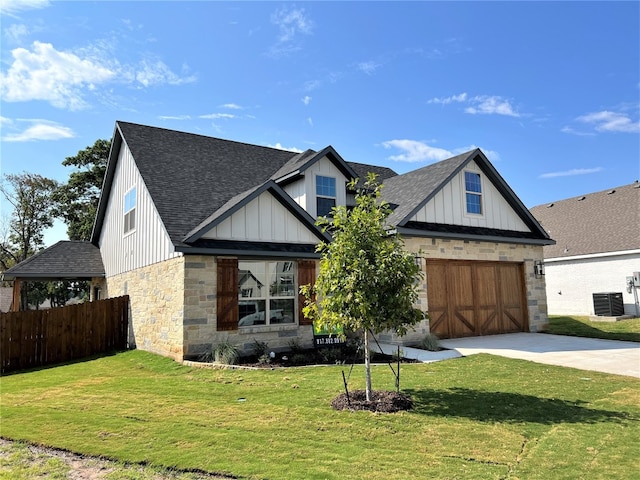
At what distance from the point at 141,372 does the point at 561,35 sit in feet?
49.1

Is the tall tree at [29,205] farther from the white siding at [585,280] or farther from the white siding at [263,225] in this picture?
the white siding at [585,280]

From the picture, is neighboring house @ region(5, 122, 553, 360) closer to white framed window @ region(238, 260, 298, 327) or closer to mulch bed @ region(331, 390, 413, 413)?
white framed window @ region(238, 260, 298, 327)

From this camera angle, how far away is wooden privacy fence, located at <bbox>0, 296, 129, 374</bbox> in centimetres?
1161

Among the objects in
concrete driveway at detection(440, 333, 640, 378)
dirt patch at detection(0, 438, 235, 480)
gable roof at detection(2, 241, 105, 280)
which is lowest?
dirt patch at detection(0, 438, 235, 480)

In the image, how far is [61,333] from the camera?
41.3 ft

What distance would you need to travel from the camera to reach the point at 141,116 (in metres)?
18.3

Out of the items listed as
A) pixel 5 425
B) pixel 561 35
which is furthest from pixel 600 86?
pixel 5 425

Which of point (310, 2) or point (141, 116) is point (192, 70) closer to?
point (310, 2)

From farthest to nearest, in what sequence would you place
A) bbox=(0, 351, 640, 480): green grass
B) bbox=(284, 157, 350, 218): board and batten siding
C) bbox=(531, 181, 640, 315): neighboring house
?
bbox=(531, 181, 640, 315): neighboring house, bbox=(284, 157, 350, 218): board and batten siding, bbox=(0, 351, 640, 480): green grass

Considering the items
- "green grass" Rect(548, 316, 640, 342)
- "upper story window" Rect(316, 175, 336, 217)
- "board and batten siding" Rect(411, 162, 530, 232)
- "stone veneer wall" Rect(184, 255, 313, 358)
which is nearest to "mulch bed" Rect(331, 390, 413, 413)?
"stone veneer wall" Rect(184, 255, 313, 358)

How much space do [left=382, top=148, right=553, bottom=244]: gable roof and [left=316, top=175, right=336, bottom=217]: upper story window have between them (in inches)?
85.1

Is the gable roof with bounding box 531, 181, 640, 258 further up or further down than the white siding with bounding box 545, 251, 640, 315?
further up

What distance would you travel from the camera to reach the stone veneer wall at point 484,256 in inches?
494

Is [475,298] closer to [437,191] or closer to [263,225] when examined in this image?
[437,191]
